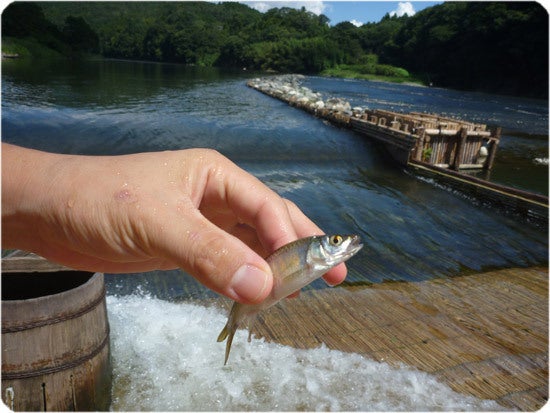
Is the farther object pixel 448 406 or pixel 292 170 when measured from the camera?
pixel 292 170

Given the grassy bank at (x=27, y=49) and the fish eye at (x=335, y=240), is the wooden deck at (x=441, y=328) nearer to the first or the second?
the fish eye at (x=335, y=240)

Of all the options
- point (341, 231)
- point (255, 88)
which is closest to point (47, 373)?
point (341, 231)

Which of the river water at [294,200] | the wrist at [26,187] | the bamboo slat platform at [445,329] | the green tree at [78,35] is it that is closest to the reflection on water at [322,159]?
the river water at [294,200]

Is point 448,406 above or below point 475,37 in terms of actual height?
below

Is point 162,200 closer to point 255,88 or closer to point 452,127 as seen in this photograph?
point 452,127

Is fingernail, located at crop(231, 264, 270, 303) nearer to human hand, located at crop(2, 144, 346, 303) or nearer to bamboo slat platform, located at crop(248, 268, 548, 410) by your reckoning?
human hand, located at crop(2, 144, 346, 303)

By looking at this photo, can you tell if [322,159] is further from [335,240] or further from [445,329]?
[335,240]

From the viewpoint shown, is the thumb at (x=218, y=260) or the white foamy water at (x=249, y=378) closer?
the thumb at (x=218, y=260)

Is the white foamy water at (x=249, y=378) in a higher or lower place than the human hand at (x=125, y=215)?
lower

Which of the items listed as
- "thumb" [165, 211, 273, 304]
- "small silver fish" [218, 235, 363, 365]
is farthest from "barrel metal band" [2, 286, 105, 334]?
"thumb" [165, 211, 273, 304]
